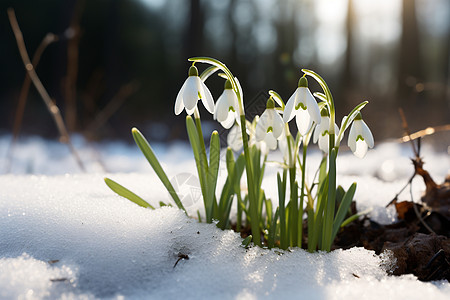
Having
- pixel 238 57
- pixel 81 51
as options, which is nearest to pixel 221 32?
pixel 238 57

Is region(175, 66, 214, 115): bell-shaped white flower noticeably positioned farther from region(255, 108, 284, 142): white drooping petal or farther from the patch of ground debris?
the patch of ground debris

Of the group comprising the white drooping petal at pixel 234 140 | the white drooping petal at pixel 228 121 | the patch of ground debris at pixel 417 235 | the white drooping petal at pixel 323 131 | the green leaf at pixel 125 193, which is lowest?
the patch of ground debris at pixel 417 235

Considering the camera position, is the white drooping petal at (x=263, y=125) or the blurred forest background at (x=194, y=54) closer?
the white drooping petal at (x=263, y=125)

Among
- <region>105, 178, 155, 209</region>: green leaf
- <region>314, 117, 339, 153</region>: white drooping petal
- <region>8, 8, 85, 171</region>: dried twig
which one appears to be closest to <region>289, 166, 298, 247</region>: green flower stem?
<region>314, 117, 339, 153</region>: white drooping petal

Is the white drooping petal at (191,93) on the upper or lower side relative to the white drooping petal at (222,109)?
upper

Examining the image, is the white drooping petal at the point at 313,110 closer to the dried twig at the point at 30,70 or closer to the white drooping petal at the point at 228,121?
the white drooping petal at the point at 228,121

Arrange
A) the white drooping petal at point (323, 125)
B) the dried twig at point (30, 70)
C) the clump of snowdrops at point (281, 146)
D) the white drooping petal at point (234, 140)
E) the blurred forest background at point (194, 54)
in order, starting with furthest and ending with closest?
the blurred forest background at point (194, 54) < the dried twig at point (30, 70) < the white drooping petal at point (234, 140) < the white drooping petal at point (323, 125) < the clump of snowdrops at point (281, 146)

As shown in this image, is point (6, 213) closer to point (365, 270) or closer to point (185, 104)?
point (185, 104)

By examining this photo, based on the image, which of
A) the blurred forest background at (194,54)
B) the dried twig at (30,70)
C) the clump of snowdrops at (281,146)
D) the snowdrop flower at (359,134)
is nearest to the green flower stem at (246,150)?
the clump of snowdrops at (281,146)
